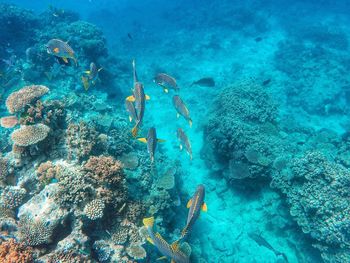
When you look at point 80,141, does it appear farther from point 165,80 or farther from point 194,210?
point 194,210

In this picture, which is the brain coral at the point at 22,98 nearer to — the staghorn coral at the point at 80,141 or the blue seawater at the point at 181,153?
the blue seawater at the point at 181,153

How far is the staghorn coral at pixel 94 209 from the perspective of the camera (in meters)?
4.51

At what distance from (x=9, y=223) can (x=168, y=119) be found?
28.1 feet

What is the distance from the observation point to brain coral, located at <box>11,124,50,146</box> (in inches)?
217

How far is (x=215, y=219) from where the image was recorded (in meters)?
8.10

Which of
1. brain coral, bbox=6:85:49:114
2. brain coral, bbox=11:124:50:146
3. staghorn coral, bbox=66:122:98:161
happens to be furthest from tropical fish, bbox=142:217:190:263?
brain coral, bbox=6:85:49:114

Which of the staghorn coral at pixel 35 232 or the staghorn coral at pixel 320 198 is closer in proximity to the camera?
the staghorn coral at pixel 35 232

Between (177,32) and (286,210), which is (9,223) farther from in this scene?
(177,32)

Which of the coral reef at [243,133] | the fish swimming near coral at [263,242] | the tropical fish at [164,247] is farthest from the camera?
the coral reef at [243,133]

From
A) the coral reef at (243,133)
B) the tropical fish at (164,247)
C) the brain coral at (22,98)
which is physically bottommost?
the coral reef at (243,133)

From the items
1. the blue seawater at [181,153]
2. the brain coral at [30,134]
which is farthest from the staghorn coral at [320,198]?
the brain coral at [30,134]

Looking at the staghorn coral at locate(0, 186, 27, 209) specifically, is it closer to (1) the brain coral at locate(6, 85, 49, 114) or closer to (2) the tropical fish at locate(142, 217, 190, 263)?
(1) the brain coral at locate(6, 85, 49, 114)

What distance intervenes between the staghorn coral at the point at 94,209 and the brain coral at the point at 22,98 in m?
3.22

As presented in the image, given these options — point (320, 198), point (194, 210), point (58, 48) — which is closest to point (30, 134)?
point (58, 48)
